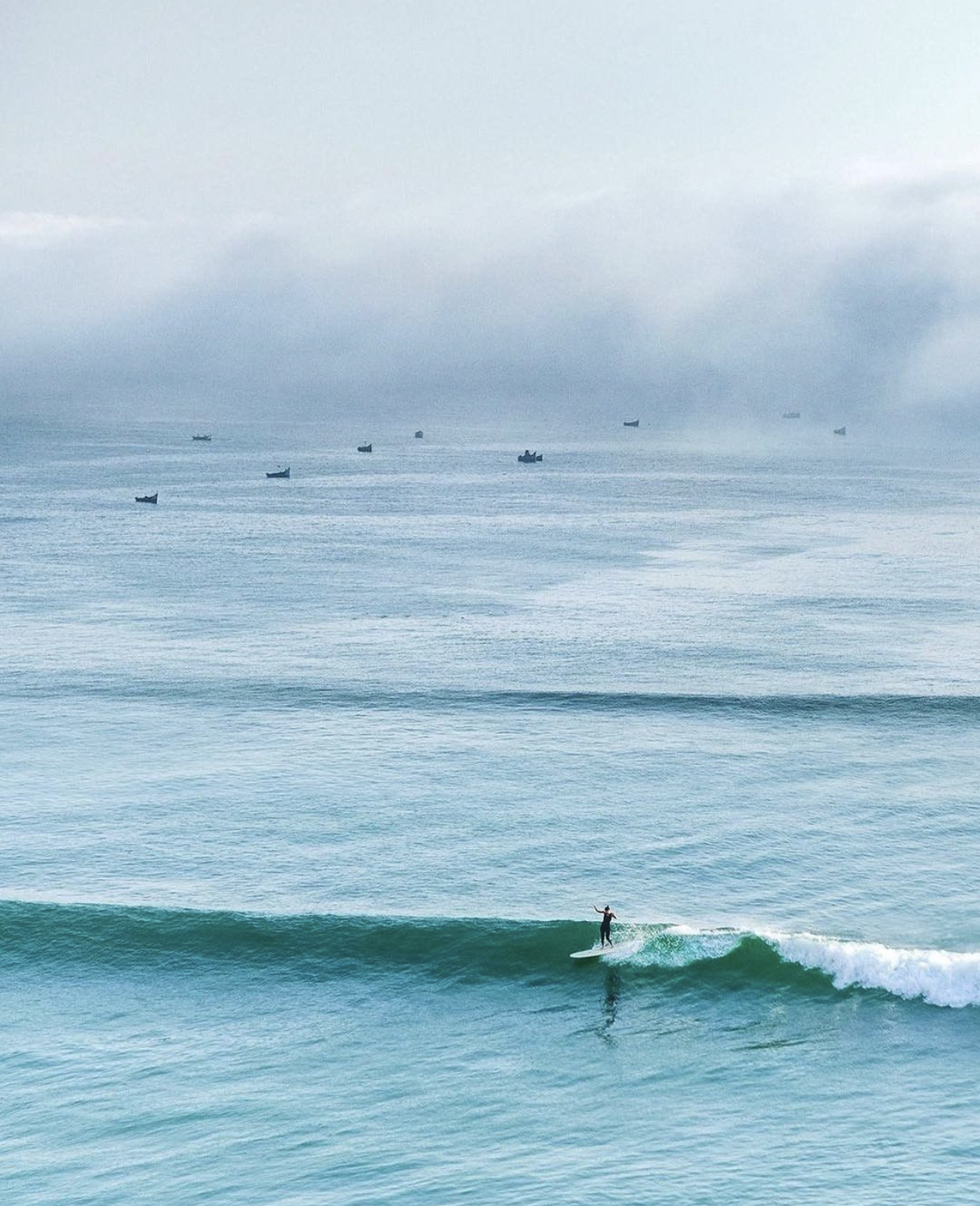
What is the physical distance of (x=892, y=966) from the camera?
63.9m

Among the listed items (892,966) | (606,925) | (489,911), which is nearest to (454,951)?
(489,911)

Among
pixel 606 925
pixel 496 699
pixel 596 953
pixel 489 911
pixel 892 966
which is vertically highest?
pixel 496 699

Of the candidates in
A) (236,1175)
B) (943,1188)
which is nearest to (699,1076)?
(943,1188)

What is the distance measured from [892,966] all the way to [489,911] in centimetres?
1957

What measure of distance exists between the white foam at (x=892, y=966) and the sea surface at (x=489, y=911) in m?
0.18

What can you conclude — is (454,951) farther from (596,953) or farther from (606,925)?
(606,925)

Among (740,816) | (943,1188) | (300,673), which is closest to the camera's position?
(943,1188)

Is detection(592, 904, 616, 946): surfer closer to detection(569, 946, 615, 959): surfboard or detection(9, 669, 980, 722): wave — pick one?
detection(569, 946, 615, 959): surfboard

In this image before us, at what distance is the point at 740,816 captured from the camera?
8475 centimetres

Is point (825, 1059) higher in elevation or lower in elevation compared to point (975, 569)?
lower

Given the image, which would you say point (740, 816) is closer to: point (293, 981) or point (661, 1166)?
point (293, 981)

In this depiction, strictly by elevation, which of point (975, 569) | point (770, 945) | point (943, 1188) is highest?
point (975, 569)

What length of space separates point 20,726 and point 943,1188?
76.1 metres

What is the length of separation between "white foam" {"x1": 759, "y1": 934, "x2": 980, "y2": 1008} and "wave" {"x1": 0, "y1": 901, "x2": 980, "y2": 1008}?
51 mm
